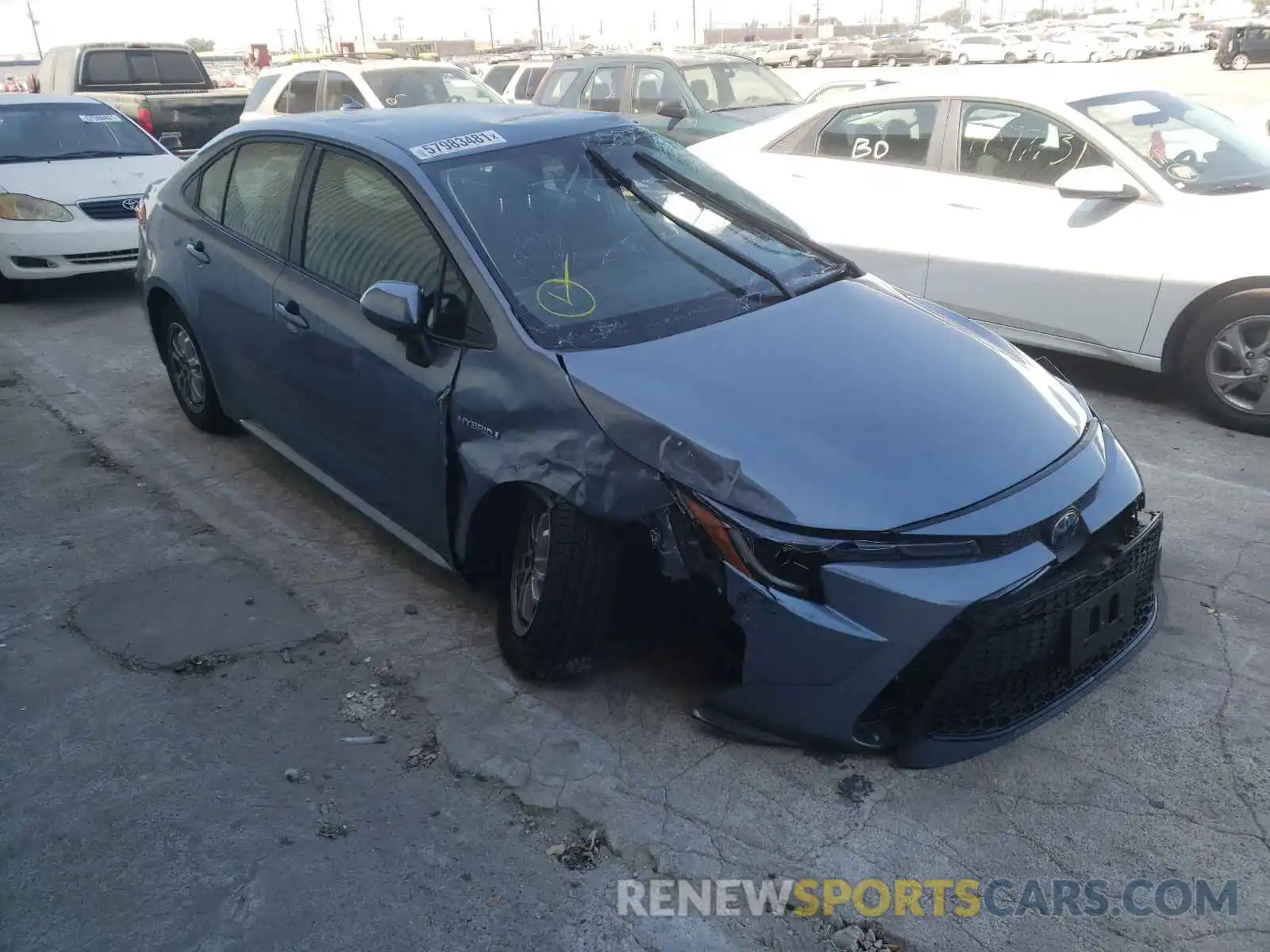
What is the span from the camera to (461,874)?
271cm

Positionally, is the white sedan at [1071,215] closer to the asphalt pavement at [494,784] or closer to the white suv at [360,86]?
the asphalt pavement at [494,784]

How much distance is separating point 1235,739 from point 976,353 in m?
Result: 1.33

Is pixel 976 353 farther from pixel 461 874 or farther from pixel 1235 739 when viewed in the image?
pixel 461 874

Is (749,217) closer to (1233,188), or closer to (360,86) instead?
(1233,188)

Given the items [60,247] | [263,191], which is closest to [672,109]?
[60,247]

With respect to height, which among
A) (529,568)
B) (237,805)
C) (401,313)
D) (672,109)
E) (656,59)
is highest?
(656,59)

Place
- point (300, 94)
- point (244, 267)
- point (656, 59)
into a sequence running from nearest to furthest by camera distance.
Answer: point (244, 267) → point (656, 59) → point (300, 94)

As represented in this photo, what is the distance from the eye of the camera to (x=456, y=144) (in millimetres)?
3861

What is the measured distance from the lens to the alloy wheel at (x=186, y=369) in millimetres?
5316

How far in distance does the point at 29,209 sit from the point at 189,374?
3.92 meters

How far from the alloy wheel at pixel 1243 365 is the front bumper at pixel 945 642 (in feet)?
8.42

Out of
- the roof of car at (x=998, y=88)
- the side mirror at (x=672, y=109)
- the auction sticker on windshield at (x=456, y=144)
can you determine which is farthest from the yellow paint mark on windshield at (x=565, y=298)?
the side mirror at (x=672, y=109)

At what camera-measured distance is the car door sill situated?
3.72m

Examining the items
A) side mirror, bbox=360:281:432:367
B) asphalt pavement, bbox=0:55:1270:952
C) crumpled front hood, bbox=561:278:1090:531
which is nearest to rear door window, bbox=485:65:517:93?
asphalt pavement, bbox=0:55:1270:952
